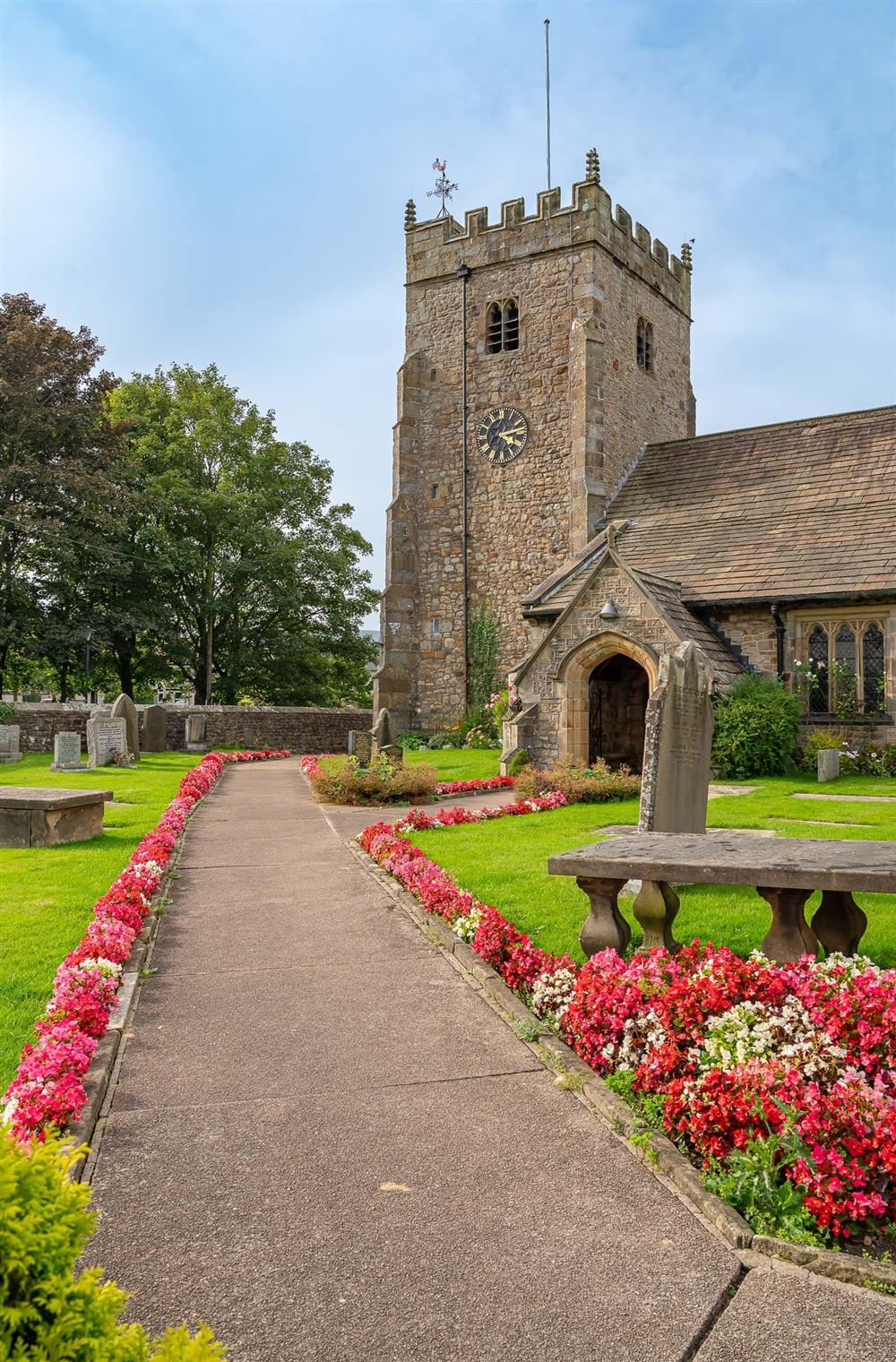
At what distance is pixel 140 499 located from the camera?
35.6 metres

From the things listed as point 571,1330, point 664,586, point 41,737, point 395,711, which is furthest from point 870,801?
point 41,737

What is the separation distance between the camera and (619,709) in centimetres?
2095

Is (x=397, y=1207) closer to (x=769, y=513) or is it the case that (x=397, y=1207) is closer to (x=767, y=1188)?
(x=767, y=1188)

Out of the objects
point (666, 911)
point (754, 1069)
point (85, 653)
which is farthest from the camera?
point (85, 653)

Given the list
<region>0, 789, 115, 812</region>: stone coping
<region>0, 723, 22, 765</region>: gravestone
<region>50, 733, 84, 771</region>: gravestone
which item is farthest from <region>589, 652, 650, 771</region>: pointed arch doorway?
<region>0, 723, 22, 765</region>: gravestone

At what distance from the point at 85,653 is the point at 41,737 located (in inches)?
303

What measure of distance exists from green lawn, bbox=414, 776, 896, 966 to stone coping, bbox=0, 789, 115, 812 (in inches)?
164

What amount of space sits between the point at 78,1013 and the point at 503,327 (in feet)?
82.6

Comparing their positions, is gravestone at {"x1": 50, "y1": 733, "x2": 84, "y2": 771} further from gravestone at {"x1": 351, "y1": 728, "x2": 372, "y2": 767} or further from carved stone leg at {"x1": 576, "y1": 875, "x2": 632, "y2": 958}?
carved stone leg at {"x1": 576, "y1": 875, "x2": 632, "y2": 958}

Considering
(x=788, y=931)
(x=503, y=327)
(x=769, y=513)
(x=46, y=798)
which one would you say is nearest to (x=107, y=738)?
(x=46, y=798)

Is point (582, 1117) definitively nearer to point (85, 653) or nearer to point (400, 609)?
point (400, 609)

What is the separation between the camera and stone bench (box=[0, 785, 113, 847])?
440 inches

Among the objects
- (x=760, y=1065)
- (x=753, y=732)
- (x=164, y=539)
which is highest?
(x=164, y=539)

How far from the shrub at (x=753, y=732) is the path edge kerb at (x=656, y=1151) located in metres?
11.6
